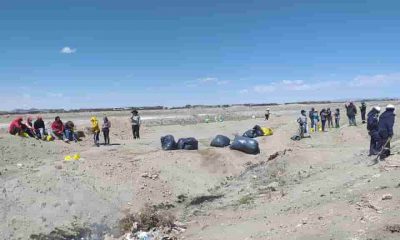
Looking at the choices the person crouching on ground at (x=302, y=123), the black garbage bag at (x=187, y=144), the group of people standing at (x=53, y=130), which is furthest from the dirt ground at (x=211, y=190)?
the person crouching on ground at (x=302, y=123)

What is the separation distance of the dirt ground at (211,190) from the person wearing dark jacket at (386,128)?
43 cm

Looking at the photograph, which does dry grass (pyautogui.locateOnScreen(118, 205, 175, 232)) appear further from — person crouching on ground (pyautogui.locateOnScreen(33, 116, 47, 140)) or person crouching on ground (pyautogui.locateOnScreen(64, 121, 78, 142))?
person crouching on ground (pyautogui.locateOnScreen(64, 121, 78, 142))

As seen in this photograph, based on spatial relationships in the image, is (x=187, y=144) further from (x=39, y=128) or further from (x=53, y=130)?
(x=39, y=128)

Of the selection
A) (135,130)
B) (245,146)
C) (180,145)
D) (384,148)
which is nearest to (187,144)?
(180,145)

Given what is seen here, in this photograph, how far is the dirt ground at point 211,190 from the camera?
33.4 ft

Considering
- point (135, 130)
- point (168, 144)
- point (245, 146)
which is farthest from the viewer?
point (135, 130)

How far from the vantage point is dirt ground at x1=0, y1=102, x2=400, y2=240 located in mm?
10180

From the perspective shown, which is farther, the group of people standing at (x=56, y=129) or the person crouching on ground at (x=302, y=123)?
the person crouching on ground at (x=302, y=123)

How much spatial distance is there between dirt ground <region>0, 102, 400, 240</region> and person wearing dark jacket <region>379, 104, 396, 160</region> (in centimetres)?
43

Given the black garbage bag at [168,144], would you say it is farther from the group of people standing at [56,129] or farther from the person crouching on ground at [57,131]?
the person crouching on ground at [57,131]

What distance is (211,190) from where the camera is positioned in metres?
16.8

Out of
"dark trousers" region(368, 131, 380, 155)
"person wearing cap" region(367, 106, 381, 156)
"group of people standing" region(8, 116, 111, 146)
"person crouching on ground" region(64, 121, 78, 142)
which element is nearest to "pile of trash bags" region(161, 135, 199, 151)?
"group of people standing" region(8, 116, 111, 146)

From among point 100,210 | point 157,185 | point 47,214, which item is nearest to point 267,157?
point 157,185

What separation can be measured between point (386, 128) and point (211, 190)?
621 cm
